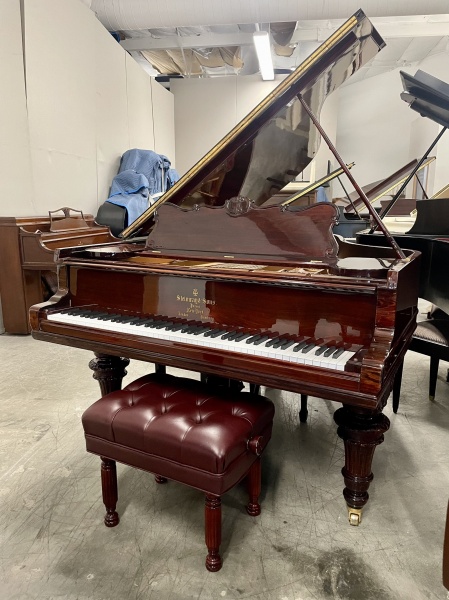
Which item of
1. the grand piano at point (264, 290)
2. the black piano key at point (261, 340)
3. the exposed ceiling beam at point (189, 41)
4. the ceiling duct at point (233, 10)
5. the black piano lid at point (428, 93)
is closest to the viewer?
the grand piano at point (264, 290)

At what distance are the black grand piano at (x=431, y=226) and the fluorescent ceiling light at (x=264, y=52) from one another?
4016 mm

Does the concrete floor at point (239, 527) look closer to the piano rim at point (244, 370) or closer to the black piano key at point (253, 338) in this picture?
the piano rim at point (244, 370)

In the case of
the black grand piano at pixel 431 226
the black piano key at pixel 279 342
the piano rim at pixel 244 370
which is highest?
the black grand piano at pixel 431 226

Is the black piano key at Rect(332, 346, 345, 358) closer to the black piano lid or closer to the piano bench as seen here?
the piano bench

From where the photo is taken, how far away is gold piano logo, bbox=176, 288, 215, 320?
1.76 meters

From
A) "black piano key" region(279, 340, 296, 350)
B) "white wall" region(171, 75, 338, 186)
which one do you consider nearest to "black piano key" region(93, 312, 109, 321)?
"black piano key" region(279, 340, 296, 350)

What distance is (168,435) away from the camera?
1.45 meters

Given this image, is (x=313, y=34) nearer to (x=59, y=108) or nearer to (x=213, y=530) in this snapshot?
(x=59, y=108)

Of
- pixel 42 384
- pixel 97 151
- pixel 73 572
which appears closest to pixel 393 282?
pixel 73 572

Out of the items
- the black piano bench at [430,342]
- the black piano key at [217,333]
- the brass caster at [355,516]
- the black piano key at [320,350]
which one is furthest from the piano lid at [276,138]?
the brass caster at [355,516]

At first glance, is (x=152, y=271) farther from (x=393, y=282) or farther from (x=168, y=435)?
(x=393, y=282)

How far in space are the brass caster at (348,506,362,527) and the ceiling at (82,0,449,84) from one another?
532 centimetres

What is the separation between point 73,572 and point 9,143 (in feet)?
12.8

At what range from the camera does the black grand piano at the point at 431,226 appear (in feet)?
7.87
